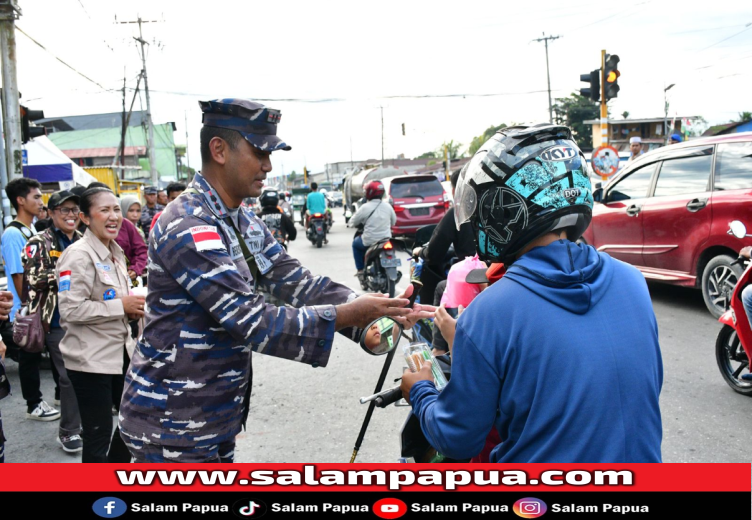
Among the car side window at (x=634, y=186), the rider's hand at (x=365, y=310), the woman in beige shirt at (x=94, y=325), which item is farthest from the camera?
the car side window at (x=634, y=186)

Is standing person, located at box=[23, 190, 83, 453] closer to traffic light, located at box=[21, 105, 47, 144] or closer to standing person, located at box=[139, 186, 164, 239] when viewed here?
standing person, located at box=[139, 186, 164, 239]

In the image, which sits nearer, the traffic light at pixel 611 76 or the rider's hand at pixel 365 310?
the rider's hand at pixel 365 310

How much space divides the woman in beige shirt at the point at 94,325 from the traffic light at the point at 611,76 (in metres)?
12.2

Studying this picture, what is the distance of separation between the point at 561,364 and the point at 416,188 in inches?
581

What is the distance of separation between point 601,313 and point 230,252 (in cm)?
129

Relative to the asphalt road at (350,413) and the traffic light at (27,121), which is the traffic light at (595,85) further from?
the traffic light at (27,121)

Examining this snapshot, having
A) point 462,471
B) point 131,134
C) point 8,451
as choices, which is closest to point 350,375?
point 8,451

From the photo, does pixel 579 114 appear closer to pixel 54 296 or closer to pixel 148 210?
pixel 148 210

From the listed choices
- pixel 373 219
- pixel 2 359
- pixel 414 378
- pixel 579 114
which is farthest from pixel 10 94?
pixel 579 114

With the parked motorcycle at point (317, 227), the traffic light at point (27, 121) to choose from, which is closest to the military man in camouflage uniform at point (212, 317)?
the traffic light at point (27, 121)

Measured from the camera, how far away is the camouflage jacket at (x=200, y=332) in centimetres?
194

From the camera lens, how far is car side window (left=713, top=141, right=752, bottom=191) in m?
6.32

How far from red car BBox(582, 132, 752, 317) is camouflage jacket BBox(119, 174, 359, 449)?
18.6 ft
